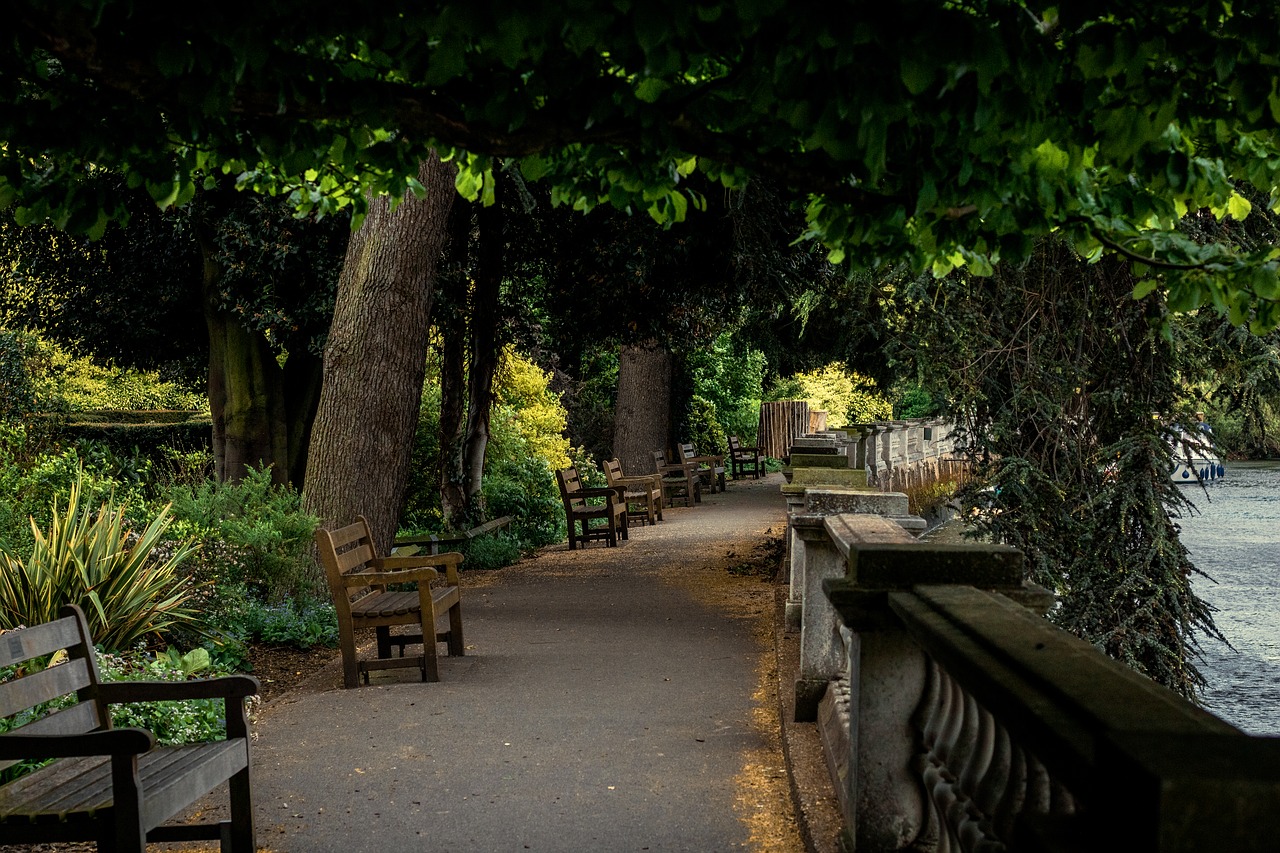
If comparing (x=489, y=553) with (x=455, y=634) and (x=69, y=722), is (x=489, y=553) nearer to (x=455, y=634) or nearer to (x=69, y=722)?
(x=455, y=634)

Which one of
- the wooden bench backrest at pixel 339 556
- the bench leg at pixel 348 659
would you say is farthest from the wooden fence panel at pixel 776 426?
the bench leg at pixel 348 659

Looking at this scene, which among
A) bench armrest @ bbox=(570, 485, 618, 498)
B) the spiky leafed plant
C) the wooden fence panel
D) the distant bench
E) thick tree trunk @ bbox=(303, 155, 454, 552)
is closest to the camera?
the spiky leafed plant

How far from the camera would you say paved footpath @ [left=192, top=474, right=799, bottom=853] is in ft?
16.7

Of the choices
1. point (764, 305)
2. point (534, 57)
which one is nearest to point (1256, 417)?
point (764, 305)

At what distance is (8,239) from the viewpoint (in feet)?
54.0

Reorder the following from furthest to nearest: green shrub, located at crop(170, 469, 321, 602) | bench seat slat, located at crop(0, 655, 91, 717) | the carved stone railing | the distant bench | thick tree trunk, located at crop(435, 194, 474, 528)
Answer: thick tree trunk, located at crop(435, 194, 474, 528) → the distant bench → green shrub, located at crop(170, 469, 321, 602) → bench seat slat, located at crop(0, 655, 91, 717) → the carved stone railing

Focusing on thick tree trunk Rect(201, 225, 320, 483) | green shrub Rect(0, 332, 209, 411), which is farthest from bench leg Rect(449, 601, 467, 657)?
green shrub Rect(0, 332, 209, 411)

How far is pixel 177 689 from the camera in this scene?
4.65m

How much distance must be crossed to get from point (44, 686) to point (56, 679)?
98 mm

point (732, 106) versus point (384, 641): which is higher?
point (732, 106)

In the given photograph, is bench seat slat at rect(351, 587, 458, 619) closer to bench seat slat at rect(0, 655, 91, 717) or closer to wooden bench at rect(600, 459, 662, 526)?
bench seat slat at rect(0, 655, 91, 717)

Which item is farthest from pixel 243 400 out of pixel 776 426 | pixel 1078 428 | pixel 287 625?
pixel 776 426

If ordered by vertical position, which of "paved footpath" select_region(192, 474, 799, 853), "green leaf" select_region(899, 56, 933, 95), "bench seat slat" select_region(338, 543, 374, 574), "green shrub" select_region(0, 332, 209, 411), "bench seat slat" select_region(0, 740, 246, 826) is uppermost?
"green shrub" select_region(0, 332, 209, 411)

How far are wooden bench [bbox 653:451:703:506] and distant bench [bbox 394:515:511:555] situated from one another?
7.73 m
